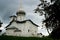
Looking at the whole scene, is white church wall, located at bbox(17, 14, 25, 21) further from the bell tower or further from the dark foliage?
the dark foliage

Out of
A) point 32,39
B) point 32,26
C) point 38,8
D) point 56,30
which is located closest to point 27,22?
point 32,26

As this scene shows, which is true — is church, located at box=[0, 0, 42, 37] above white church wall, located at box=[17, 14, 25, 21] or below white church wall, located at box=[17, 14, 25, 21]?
below

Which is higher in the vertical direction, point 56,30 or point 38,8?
point 38,8

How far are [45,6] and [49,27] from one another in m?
3.82

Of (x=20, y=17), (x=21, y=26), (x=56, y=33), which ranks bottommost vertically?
(x=21, y=26)

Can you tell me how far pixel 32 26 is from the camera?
70.6m

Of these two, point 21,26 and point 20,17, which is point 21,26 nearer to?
point 21,26

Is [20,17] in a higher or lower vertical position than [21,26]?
higher

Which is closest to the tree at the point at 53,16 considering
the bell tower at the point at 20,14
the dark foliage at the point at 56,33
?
the dark foliage at the point at 56,33

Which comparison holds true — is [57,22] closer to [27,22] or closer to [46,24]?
[46,24]

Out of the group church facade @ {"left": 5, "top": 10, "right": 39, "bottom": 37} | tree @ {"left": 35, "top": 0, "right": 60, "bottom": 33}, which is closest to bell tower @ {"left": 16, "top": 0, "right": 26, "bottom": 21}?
church facade @ {"left": 5, "top": 10, "right": 39, "bottom": 37}

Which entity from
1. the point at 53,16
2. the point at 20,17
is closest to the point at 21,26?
the point at 20,17

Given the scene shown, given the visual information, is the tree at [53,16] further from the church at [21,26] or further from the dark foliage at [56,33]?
the church at [21,26]

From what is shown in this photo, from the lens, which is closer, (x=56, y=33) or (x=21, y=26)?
(x=56, y=33)
